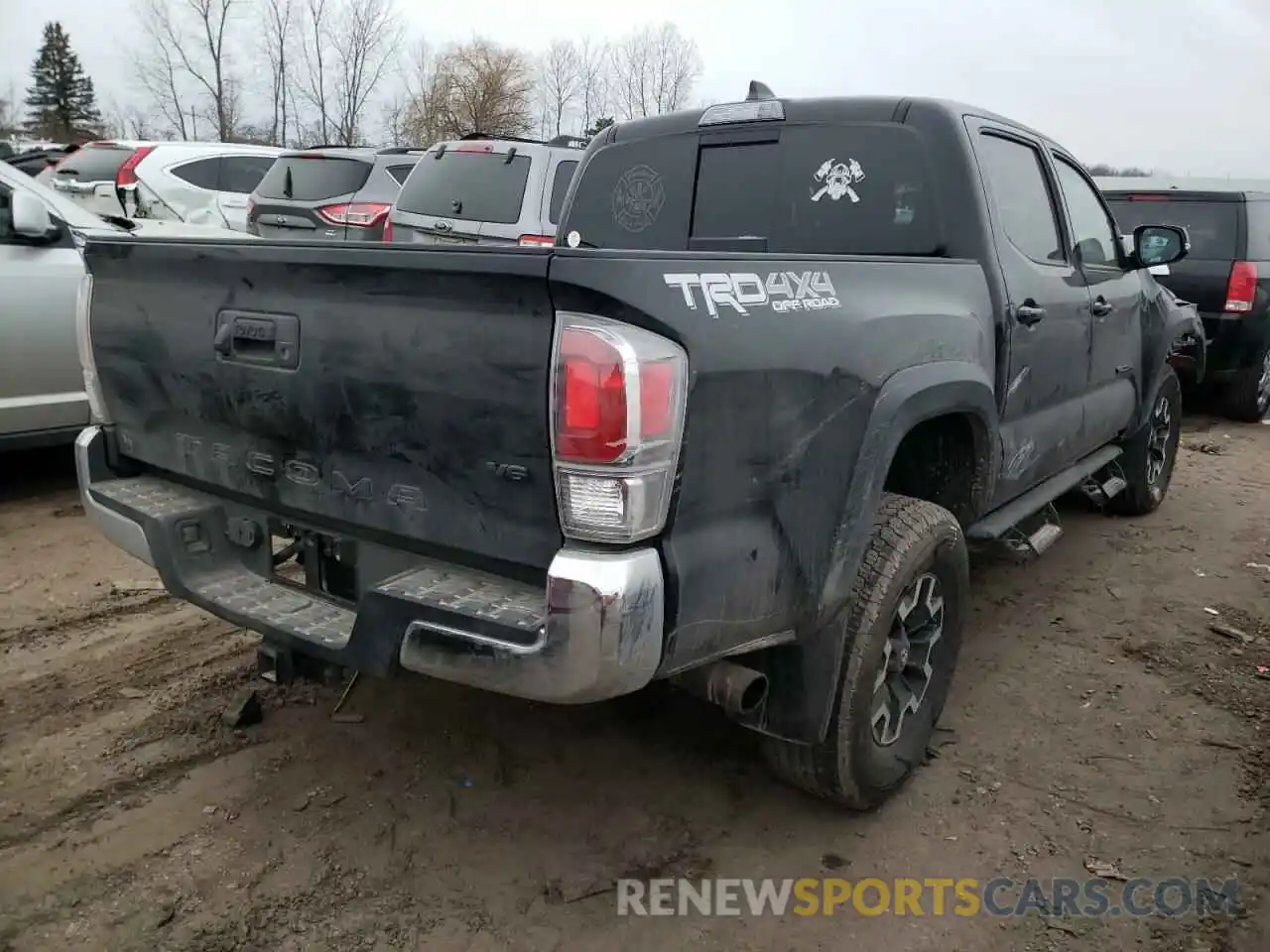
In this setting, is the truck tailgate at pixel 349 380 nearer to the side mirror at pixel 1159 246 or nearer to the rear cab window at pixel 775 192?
the rear cab window at pixel 775 192

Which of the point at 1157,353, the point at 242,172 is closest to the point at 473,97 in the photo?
the point at 242,172

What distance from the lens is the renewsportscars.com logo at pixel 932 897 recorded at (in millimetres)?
2492

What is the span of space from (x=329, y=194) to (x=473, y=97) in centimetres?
2645

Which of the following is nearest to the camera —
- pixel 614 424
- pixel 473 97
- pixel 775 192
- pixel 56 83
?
pixel 614 424

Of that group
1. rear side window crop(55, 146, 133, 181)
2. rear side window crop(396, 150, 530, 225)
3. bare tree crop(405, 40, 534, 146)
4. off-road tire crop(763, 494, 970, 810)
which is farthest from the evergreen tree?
off-road tire crop(763, 494, 970, 810)

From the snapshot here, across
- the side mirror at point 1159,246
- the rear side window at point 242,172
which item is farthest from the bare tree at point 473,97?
the side mirror at point 1159,246

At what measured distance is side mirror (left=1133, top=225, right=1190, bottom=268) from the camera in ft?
15.3

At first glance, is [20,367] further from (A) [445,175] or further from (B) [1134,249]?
(B) [1134,249]

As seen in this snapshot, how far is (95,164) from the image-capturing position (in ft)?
35.4

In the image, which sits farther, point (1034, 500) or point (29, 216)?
point (29, 216)

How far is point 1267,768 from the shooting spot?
3.17 meters

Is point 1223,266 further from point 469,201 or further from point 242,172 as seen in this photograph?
point 242,172

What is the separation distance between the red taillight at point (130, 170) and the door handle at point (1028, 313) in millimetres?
9325

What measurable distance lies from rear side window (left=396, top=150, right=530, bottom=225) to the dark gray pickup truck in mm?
3946
